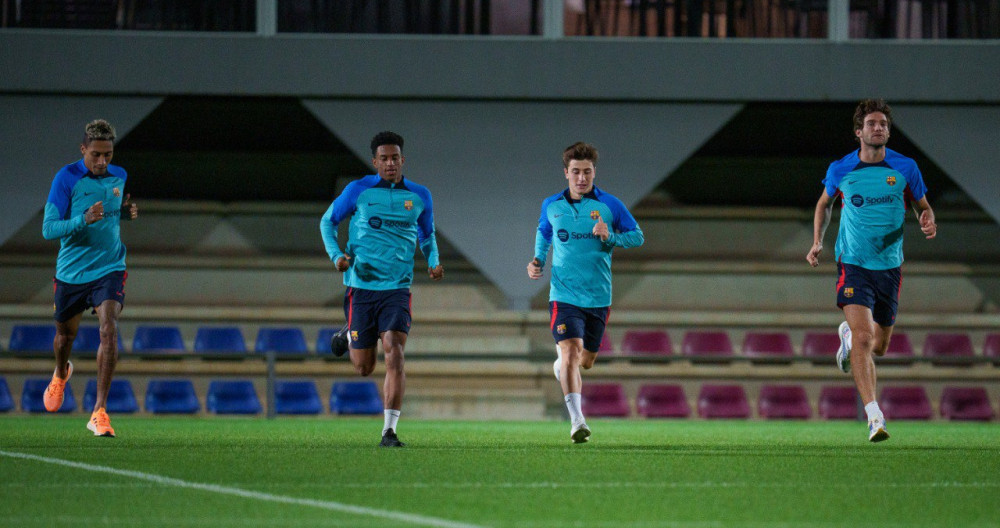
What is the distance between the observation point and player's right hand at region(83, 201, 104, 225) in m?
8.85

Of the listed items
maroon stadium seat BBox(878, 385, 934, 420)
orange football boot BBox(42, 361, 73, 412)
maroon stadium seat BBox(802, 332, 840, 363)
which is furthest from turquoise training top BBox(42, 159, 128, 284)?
maroon stadium seat BBox(878, 385, 934, 420)

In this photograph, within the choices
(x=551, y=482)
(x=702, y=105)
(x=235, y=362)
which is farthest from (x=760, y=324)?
(x=551, y=482)

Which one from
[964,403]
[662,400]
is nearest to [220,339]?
[662,400]

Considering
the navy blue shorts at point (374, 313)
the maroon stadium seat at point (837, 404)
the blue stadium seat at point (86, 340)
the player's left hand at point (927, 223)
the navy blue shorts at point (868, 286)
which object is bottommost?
the maroon stadium seat at point (837, 404)

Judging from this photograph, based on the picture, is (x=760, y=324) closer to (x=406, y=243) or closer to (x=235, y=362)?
(x=235, y=362)

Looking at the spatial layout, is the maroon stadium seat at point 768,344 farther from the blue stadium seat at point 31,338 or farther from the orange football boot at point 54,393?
the orange football boot at point 54,393

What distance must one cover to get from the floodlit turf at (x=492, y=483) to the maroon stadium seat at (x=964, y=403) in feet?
29.8

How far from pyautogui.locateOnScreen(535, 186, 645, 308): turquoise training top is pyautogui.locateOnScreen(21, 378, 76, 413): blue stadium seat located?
33.0 ft

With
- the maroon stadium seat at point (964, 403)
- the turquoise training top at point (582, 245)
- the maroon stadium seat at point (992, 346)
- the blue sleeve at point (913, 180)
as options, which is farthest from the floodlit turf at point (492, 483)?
the maroon stadium seat at point (992, 346)

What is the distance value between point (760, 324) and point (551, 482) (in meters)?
13.3

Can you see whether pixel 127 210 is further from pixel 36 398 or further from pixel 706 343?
pixel 706 343

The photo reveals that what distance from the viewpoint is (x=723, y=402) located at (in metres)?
18.3

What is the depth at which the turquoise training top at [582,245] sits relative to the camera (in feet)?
29.8

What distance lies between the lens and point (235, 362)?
18.7 m
